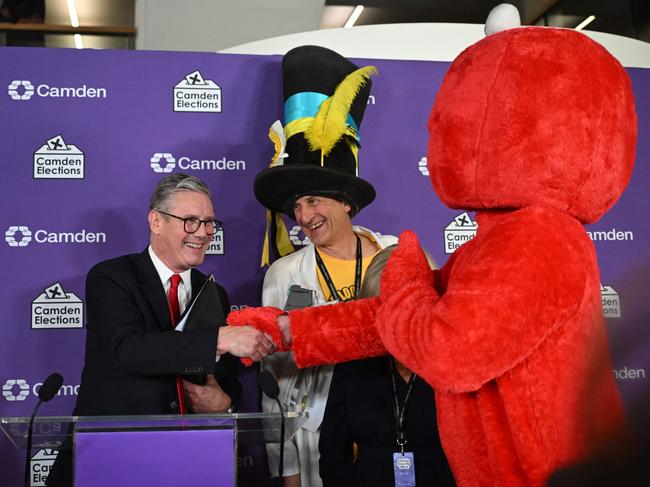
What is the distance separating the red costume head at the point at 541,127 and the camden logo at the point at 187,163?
6.35 feet

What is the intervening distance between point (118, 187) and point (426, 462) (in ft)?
5.84

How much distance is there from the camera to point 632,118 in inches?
59.2

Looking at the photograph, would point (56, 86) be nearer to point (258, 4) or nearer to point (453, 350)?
point (453, 350)

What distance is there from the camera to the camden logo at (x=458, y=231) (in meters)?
3.49

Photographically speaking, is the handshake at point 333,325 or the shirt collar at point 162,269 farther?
the shirt collar at point 162,269

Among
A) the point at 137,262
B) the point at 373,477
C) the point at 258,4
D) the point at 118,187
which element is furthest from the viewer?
the point at 258,4

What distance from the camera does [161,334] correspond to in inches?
92.8

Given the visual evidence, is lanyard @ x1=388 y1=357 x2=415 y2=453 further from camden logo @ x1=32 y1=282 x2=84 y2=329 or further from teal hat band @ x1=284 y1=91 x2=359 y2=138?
camden logo @ x1=32 y1=282 x2=84 y2=329

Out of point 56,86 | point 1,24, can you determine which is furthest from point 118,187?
point 1,24

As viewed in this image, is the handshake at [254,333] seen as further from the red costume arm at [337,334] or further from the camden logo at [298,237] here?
the camden logo at [298,237]

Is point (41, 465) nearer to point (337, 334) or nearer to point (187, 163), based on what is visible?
point (187, 163)

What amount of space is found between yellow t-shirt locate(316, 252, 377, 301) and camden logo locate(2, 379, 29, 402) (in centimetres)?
126

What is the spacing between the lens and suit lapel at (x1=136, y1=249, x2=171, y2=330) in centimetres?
259

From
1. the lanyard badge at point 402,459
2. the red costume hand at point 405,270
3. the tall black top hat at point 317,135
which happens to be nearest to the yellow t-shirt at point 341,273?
the tall black top hat at point 317,135
